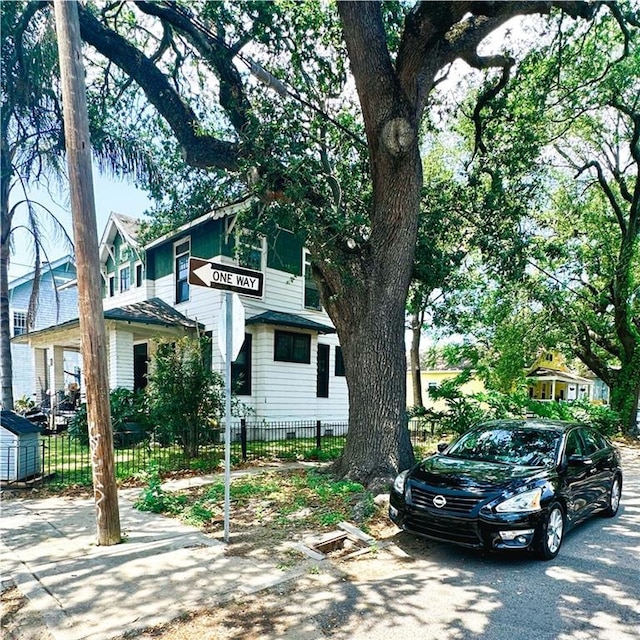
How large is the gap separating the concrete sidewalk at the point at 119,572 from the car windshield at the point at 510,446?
2.77 metres

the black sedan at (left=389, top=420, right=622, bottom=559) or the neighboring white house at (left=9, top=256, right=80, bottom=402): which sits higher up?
the neighboring white house at (left=9, top=256, right=80, bottom=402)

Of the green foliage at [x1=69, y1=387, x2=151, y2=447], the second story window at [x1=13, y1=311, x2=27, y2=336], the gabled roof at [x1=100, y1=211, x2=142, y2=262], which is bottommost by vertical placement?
the green foliage at [x1=69, y1=387, x2=151, y2=447]

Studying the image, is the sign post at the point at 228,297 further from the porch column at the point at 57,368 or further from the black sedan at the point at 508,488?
the porch column at the point at 57,368

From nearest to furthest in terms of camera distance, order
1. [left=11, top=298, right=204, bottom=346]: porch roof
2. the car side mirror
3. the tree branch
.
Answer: the car side mirror, the tree branch, [left=11, top=298, right=204, bottom=346]: porch roof

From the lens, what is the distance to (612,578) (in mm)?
4602

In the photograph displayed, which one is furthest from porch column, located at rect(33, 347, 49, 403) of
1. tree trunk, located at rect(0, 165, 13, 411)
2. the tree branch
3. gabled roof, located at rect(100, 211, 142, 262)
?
the tree branch

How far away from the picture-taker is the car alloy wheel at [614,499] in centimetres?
687

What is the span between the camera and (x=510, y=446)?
6.12 m

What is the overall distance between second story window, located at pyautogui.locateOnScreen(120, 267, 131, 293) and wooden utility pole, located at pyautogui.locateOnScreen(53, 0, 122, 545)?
15.0 meters

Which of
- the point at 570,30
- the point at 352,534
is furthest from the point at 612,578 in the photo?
the point at 570,30

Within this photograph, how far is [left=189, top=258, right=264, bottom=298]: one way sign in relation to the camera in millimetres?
5066

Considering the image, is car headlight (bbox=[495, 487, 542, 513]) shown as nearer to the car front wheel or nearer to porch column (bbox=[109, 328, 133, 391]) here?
the car front wheel

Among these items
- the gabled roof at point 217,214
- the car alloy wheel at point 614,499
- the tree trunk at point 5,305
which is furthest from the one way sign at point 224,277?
the tree trunk at point 5,305

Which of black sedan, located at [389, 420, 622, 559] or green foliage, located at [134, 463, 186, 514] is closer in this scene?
black sedan, located at [389, 420, 622, 559]
